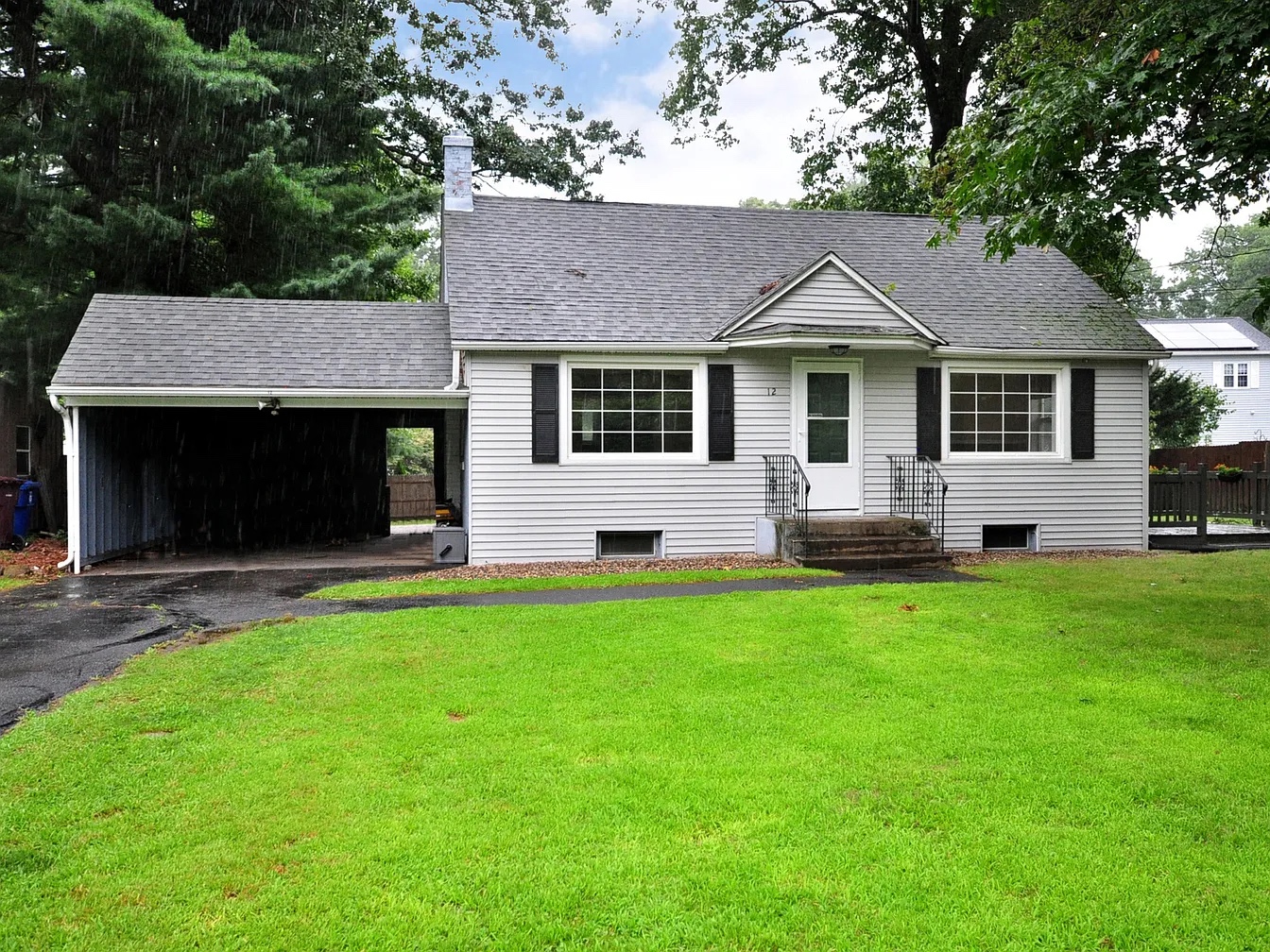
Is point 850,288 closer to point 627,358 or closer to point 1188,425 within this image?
point 627,358

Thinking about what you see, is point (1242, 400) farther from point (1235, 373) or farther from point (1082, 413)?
point (1082, 413)

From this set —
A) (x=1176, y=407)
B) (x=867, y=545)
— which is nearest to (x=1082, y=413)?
(x=867, y=545)

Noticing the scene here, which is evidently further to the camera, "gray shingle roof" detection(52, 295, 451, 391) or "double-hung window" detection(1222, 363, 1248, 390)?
"double-hung window" detection(1222, 363, 1248, 390)

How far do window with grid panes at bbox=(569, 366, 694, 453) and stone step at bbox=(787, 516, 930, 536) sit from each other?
2.14 meters

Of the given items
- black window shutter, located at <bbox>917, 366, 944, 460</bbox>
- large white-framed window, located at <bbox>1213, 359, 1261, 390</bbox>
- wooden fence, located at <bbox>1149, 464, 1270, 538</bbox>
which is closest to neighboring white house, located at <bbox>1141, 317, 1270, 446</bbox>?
large white-framed window, located at <bbox>1213, 359, 1261, 390</bbox>

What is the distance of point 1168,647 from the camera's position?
621 cm

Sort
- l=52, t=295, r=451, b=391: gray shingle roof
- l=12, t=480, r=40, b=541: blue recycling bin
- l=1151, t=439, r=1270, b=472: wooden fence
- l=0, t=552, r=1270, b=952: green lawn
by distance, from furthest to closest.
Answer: l=1151, t=439, r=1270, b=472: wooden fence
l=12, t=480, r=40, b=541: blue recycling bin
l=52, t=295, r=451, b=391: gray shingle roof
l=0, t=552, r=1270, b=952: green lawn

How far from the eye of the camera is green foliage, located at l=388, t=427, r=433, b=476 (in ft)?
103

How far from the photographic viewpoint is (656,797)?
368 cm

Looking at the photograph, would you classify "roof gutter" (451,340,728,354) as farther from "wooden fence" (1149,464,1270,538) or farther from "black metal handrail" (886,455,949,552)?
"wooden fence" (1149,464,1270,538)

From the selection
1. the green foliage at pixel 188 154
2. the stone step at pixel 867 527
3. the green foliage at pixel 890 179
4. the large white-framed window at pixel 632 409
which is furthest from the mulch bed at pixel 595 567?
the green foliage at pixel 890 179

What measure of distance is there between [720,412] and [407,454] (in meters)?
22.6

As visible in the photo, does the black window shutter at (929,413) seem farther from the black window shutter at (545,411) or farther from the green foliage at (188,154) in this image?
the green foliage at (188,154)

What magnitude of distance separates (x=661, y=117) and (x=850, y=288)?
1308 cm
